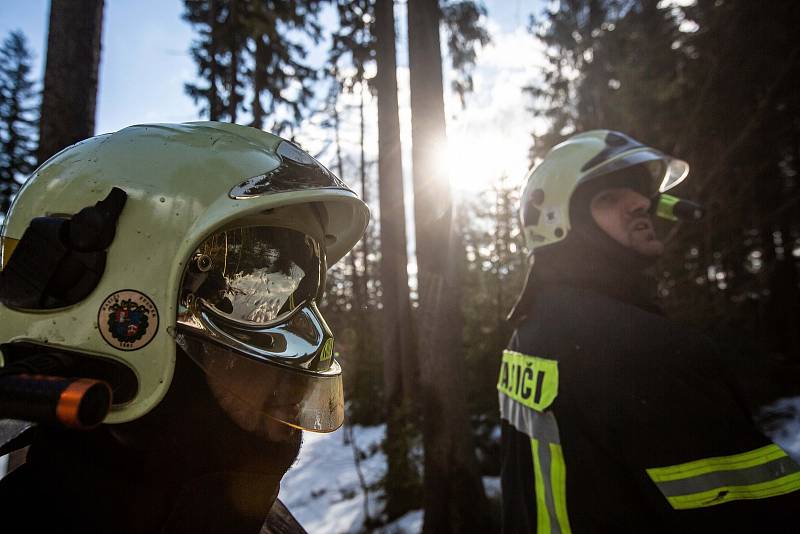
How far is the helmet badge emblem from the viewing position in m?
1.13

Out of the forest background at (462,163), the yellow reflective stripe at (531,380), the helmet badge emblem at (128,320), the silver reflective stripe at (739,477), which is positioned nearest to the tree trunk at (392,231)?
the forest background at (462,163)

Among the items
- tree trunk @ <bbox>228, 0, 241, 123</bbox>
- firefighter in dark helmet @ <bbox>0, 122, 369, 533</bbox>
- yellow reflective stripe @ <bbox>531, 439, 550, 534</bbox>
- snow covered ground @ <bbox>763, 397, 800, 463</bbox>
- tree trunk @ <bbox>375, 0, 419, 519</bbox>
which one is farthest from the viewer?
tree trunk @ <bbox>375, 0, 419, 519</bbox>

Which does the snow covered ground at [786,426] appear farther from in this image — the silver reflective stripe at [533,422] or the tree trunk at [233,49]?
the tree trunk at [233,49]

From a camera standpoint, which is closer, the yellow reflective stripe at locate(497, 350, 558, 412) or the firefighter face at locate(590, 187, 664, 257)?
the yellow reflective stripe at locate(497, 350, 558, 412)

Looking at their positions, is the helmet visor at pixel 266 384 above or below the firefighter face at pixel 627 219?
below

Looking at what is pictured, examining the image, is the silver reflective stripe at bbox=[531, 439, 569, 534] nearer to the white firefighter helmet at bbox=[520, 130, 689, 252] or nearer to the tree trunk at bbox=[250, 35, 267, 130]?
the white firefighter helmet at bbox=[520, 130, 689, 252]

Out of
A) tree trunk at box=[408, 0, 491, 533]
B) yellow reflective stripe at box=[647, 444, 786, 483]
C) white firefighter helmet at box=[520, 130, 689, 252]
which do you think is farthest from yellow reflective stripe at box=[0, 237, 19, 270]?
tree trunk at box=[408, 0, 491, 533]

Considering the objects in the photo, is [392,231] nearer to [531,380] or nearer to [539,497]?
[531,380]

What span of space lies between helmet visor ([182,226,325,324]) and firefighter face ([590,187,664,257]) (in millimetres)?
1719

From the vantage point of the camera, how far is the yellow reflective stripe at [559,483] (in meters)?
1.62

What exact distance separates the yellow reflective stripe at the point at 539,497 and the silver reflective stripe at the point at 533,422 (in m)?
0.05

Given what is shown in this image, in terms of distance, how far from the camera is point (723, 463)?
132 cm

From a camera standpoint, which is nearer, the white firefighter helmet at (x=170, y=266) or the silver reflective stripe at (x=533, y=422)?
the white firefighter helmet at (x=170, y=266)

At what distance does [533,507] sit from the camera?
183 cm
